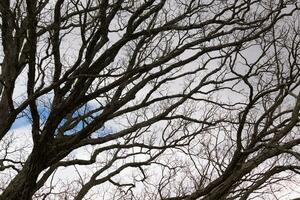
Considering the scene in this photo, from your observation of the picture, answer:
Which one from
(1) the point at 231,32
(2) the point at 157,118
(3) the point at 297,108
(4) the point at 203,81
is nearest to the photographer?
(3) the point at 297,108

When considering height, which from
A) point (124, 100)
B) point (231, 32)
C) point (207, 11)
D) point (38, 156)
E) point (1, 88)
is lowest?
point (38, 156)

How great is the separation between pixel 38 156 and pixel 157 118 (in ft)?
8.20

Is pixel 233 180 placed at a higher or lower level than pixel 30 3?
lower

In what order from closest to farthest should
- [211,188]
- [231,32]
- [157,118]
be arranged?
[211,188]
[231,32]
[157,118]

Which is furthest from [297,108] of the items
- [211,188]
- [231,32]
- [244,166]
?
[231,32]

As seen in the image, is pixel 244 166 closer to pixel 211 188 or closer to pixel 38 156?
pixel 211 188

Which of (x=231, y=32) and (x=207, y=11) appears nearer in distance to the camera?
(x=231, y=32)

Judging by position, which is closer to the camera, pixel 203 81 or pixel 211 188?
pixel 211 188

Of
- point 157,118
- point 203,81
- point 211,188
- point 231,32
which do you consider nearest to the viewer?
point 211,188

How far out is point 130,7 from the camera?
20.7 feet

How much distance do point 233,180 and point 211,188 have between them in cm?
47

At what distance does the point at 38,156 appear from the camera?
188 inches

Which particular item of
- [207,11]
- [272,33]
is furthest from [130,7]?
[272,33]

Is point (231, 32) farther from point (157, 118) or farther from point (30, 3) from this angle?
point (30, 3)
